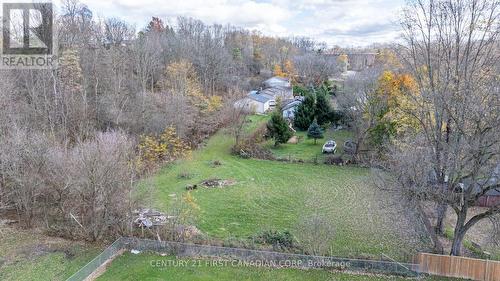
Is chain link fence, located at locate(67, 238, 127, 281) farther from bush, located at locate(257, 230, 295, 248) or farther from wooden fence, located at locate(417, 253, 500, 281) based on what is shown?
wooden fence, located at locate(417, 253, 500, 281)

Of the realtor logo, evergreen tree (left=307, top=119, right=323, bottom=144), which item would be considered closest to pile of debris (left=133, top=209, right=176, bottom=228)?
the realtor logo

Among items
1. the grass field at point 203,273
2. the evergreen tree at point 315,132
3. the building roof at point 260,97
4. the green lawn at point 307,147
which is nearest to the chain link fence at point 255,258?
the grass field at point 203,273

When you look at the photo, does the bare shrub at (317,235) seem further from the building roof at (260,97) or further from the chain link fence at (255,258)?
the building roof at (260,97)

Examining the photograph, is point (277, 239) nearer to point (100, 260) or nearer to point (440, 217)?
point (100, 260)

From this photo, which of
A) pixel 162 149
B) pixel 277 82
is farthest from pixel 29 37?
pixel 277 82

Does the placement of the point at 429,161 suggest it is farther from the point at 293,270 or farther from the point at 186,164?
the point at 186,164

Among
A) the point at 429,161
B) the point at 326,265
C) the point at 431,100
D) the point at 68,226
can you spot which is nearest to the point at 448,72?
the point at 431,100
